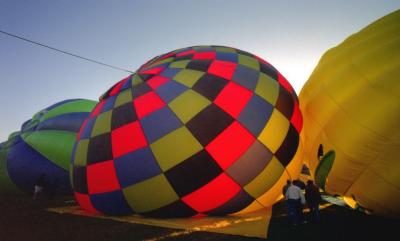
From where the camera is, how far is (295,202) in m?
5.67

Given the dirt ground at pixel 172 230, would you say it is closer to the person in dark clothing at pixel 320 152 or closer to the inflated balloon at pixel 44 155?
the person in dark clothing at pixel 320 152

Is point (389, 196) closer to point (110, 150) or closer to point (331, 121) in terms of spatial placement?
point (331, 121)

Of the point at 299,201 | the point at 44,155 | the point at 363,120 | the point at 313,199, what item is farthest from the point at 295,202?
the point at 44,155

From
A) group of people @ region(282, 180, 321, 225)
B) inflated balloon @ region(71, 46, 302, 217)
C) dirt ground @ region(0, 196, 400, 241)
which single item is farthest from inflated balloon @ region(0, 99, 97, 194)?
group of people @ region(282, 180, 321, 225)

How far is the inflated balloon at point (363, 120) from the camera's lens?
188 inches

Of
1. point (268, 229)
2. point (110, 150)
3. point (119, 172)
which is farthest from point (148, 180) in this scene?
point (268, 229)

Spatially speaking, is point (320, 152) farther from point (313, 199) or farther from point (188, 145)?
point (188, 145)

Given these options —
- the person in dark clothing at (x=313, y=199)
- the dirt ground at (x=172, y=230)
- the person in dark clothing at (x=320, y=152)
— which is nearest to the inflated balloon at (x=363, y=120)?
the person in dark clothing at (x=320, y=152)

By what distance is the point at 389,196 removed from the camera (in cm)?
487

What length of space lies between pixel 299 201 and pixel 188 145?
2.28m

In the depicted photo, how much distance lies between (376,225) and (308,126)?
2243 millimetres

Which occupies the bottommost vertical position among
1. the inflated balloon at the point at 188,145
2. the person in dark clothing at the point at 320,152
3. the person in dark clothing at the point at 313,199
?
the person in dark clothing at the point at 313,199

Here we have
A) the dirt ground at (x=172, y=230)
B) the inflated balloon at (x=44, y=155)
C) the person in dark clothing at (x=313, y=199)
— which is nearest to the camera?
the dirt ground at (x=172, y=230)

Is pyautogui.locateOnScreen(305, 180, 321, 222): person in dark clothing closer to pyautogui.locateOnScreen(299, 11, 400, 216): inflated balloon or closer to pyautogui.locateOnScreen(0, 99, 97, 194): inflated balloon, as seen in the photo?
pyautogui.locateOnScreen(299, 11, 400, 216): inflated balloon
